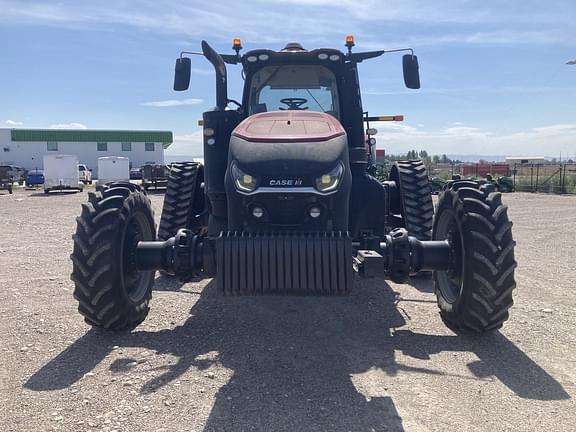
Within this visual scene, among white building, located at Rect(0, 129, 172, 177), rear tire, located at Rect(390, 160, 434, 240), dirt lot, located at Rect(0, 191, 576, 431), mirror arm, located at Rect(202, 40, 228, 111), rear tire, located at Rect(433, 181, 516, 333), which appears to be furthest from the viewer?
white building, located at Rect(0, 129, 172, 177)

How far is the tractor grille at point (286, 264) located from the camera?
3959 mm

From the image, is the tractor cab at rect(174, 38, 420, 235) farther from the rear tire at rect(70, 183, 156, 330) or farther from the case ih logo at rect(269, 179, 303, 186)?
the rear tire at rect(70, 183, 156, 330)

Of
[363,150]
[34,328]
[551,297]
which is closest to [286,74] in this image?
[363,150]

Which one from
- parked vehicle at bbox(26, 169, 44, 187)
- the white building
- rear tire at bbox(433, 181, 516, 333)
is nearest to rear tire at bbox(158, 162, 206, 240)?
rear tire at bbox(433, 181, 516, 333)

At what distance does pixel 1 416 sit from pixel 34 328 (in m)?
1.91

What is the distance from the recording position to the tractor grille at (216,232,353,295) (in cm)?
396

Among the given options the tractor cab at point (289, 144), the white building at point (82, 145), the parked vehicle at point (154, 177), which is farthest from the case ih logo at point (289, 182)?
the white building at point (82, 145)

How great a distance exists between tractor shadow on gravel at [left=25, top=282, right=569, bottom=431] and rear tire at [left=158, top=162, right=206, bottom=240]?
1.42 meters

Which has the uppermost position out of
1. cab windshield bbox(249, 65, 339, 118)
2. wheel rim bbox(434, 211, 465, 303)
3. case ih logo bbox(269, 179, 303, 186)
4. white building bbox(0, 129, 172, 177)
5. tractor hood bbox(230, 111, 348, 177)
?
white building bbox(0, 129, 172, 177)

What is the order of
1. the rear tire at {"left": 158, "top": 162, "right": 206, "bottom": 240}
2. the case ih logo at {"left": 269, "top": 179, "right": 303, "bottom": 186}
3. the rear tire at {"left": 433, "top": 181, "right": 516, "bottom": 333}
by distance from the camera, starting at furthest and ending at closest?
1. the rear tire at {"left": 158, "top": 162, "right": 206, "bottom": 240}
2. the rear tire at {"left": 433, "top": 181, "right": 516, "bottom": 333}
3. the case ih logo at {"left": 269, "top": 179, "right": 303, "bottom": 186}

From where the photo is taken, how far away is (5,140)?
62.8m

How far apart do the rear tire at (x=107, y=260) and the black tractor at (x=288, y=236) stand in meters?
0.01

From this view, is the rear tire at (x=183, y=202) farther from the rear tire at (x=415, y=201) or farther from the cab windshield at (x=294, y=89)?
the rear tire at (x=415, y=201)

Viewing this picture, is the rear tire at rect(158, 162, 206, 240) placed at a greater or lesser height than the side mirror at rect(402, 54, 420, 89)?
lesser
